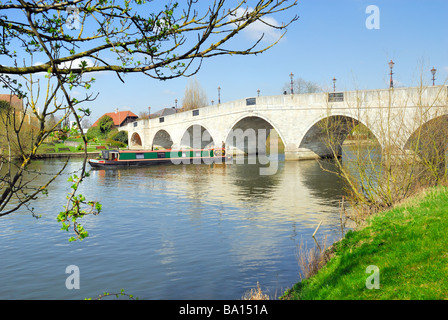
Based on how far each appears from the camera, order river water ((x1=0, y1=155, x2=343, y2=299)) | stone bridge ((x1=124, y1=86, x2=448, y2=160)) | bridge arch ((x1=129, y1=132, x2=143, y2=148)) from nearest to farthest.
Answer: river water ((x1=0, y1=155, x2=343, y2=299)) < stone bridge ((x1=124, y1=86, x2=448, y2=160)) < bridge arch ((x1=129, y1=132, x2=143, y2=148))

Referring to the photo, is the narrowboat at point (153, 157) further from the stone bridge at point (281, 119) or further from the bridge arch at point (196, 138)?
the bridge arch at point (196, 138)

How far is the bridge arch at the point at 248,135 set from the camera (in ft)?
150

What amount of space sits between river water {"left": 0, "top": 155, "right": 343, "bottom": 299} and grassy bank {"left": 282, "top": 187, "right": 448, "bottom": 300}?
1057 millimetres

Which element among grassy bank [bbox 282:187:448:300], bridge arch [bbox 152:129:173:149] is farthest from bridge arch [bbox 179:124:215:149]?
grassy bank [bbox 282:187:448:300]

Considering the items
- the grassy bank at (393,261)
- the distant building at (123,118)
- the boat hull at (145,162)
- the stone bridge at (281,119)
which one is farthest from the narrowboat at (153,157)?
the distant building at (123,118)

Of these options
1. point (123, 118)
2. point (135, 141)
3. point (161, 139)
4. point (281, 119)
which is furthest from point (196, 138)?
point (123, 118)

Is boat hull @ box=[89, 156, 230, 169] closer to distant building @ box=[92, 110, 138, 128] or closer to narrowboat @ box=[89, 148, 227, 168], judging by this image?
narrowboat @ box=[89, 148, 227, 168]

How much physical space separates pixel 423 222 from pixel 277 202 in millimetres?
10014

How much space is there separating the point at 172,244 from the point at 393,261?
21.2ft

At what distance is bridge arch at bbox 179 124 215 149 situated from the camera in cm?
5731

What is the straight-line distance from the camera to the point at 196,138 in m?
60.3

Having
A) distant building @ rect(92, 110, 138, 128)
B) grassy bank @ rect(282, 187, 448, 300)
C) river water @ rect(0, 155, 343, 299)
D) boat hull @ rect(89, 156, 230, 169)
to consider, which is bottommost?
river water @ rect(0, 155, 343, 299)

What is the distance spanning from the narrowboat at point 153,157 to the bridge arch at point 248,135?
3.58 meters
